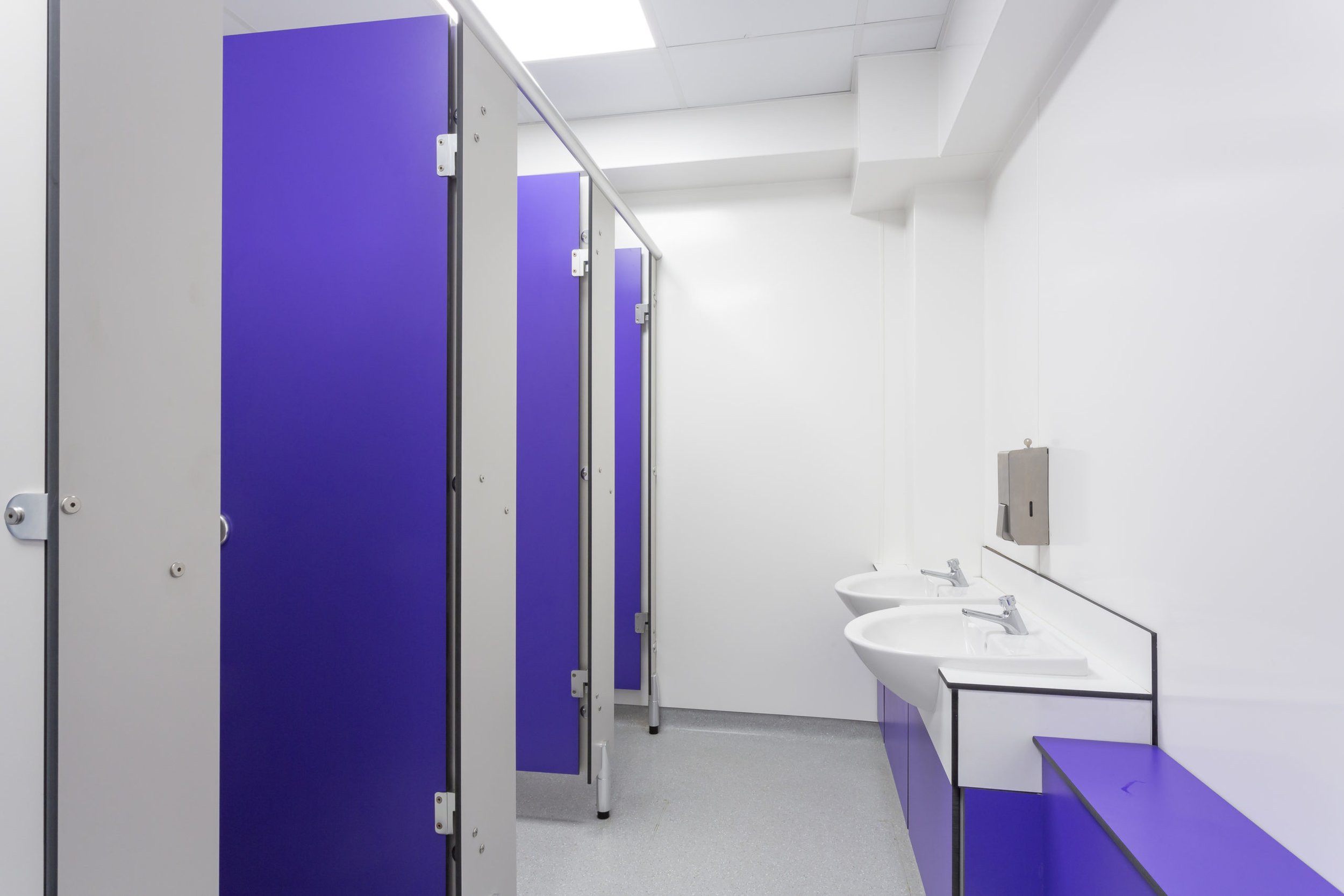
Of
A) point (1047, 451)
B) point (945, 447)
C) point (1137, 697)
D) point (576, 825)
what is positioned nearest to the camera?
point (1137, 697)

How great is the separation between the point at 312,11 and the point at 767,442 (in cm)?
215

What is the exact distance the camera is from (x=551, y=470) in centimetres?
211

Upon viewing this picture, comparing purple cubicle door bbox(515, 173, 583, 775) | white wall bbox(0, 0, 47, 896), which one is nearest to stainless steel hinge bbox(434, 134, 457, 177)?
white wall bbox(0, 0, 47, 896)

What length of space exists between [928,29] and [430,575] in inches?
88.9

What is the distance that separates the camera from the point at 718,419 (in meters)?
2.99

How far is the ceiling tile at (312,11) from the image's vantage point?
203 centimetres

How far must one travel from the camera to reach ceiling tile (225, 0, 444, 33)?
2.03 m

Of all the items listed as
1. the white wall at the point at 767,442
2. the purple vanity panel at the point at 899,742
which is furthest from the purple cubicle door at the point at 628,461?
the purple vanity panel at the point at 899,742

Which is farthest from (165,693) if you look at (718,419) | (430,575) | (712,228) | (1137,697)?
(712,228)

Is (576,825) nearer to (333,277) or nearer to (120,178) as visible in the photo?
(333,277)

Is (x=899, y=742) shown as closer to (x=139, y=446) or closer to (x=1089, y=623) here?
(x=1089, y=623)

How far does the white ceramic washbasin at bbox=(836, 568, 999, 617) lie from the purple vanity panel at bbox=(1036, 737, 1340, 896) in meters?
0.72

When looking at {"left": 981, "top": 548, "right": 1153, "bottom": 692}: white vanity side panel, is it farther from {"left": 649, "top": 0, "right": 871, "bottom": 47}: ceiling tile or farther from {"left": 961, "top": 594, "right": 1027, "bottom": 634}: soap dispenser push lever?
{"left": 649, "top": 0, "right": 871, "bottom": 47}: ceiling tile

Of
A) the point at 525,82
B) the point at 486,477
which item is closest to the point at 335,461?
the point at 486,477
